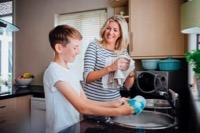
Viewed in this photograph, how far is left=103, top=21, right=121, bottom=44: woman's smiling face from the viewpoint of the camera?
5.17ft

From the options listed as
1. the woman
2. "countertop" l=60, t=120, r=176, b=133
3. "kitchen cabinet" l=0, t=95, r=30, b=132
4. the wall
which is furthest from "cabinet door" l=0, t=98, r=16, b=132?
"countertop" l=60, t=120, r=176, b=133

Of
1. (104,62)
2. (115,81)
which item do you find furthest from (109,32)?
(115,81)

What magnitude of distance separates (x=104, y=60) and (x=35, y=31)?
6.19ft

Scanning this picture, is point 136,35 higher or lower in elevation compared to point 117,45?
higher

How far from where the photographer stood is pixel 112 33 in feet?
5.18

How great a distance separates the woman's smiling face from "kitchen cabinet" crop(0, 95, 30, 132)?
1260mm

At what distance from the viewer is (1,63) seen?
328cm

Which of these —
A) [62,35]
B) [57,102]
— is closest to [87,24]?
[62,35]

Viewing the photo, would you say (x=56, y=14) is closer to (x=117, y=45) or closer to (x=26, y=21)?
(x=26, y=21)

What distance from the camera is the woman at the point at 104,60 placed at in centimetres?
141

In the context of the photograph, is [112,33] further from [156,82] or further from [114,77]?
[156,82]

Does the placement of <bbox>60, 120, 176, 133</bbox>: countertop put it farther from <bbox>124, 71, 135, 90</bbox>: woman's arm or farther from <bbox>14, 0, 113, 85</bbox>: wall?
<bbox>14, 0, 113, 85</bbox>: wall

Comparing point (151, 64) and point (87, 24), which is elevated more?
point (87, 24)

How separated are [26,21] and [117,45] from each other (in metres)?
2.01
